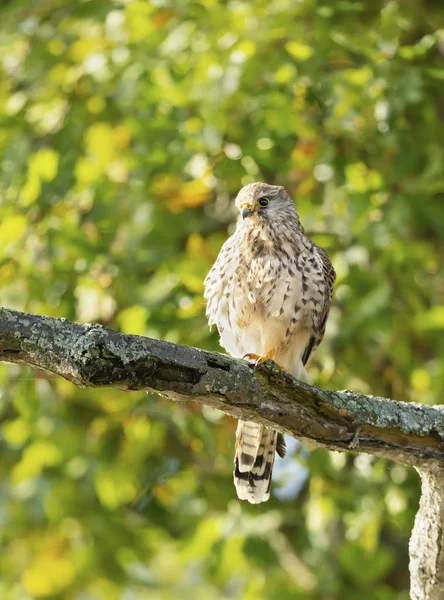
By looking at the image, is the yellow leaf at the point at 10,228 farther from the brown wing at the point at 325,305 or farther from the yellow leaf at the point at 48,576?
the yellow leaf at the point at 48,576

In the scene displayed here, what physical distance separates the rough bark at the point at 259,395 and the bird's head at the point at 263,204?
1438mm

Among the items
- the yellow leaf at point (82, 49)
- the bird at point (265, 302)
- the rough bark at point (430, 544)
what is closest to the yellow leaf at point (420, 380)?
the bird at point (265, 302)

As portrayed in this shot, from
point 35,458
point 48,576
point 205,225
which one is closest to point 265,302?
point 205,225

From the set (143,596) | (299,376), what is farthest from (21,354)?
(143,596)

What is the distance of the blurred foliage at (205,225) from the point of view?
436cm

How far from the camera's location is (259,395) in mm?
2436

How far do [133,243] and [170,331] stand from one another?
0.53 m

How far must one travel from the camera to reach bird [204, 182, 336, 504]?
3.63m

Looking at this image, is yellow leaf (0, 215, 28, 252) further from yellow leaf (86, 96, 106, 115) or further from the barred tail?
the barred tail

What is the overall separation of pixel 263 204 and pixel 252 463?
1140 millimetres

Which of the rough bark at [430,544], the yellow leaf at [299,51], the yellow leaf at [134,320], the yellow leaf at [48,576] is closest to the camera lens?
the rough bark at [430,544]

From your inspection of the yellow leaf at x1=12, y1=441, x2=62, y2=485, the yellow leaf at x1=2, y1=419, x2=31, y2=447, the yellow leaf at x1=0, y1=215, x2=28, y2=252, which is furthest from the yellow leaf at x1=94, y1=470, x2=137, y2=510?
the yellow leaf at x1=0, y1=215, x2=28, y2=252

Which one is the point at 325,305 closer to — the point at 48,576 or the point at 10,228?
the point at 10,228

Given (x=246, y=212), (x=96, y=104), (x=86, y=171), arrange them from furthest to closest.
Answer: (x=96, y=104)
(x=86, y=171)
(x=246, y=212)
